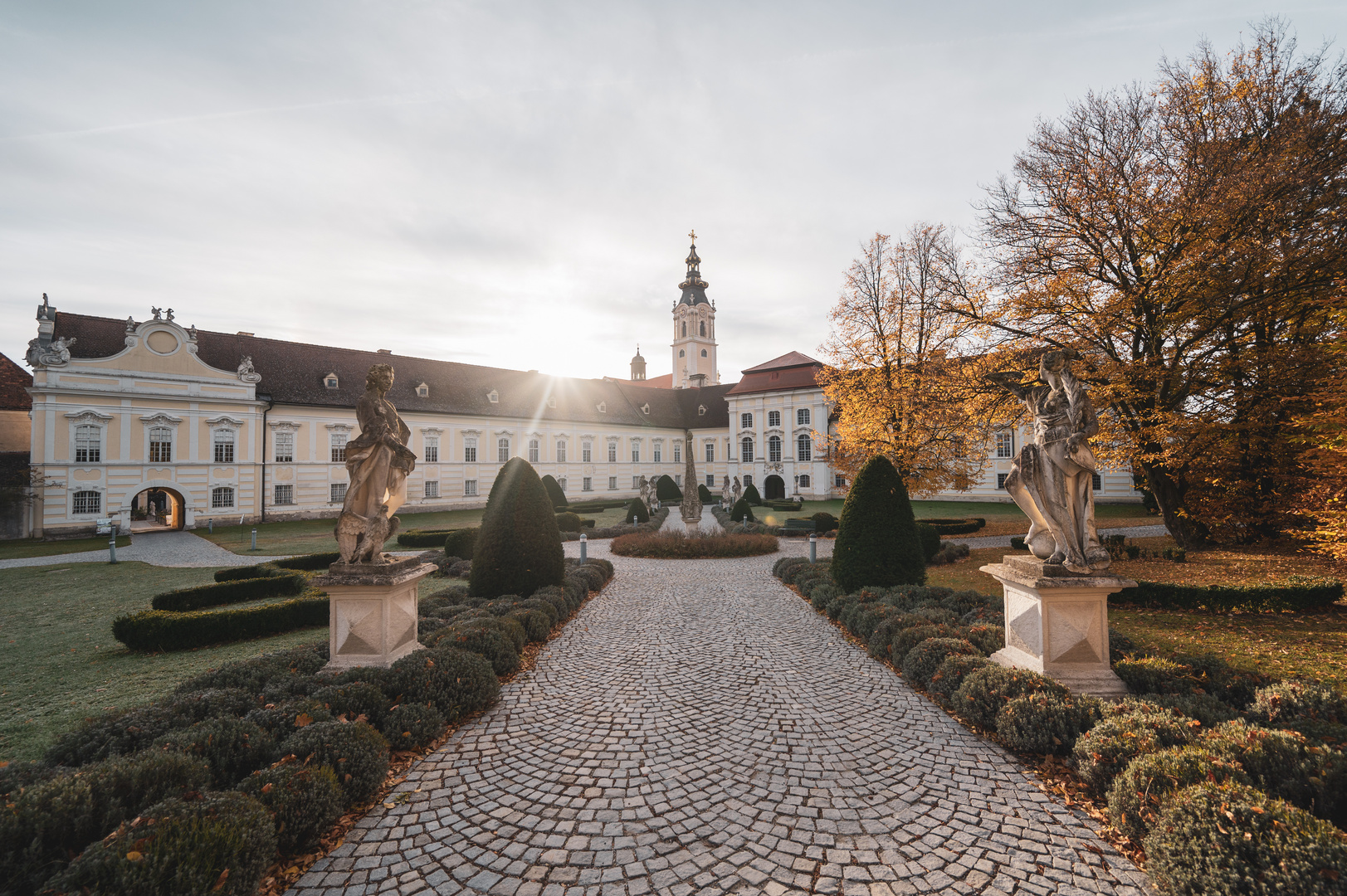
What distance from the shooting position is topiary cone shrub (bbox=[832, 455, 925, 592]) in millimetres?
Result: 9047

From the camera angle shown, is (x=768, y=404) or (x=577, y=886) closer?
(x=577, y=886)

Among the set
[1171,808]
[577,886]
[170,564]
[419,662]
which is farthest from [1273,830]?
[170,564]

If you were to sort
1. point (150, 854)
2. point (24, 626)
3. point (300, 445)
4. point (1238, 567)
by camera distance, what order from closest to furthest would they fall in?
point (150, 854), point (24, 626), point (1238, 567), point (300, 445)

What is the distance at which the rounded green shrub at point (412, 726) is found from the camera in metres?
4.39

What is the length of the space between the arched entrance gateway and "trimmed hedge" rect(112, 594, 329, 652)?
22.5 meters

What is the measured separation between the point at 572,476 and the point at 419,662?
34684 mm

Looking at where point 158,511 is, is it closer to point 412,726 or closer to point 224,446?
point 224,446

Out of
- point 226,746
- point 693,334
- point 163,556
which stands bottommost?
point 163,556

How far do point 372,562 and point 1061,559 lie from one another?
6.88 m

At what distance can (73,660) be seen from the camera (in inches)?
264

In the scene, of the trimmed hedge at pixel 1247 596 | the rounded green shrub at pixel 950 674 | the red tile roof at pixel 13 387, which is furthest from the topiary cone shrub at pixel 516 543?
the red tile roof at pixel 13 387

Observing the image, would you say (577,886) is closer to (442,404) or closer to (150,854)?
(150,854)

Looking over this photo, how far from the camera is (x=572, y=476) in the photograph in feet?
130

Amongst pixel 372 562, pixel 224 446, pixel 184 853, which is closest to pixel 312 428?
pixel 224 446
